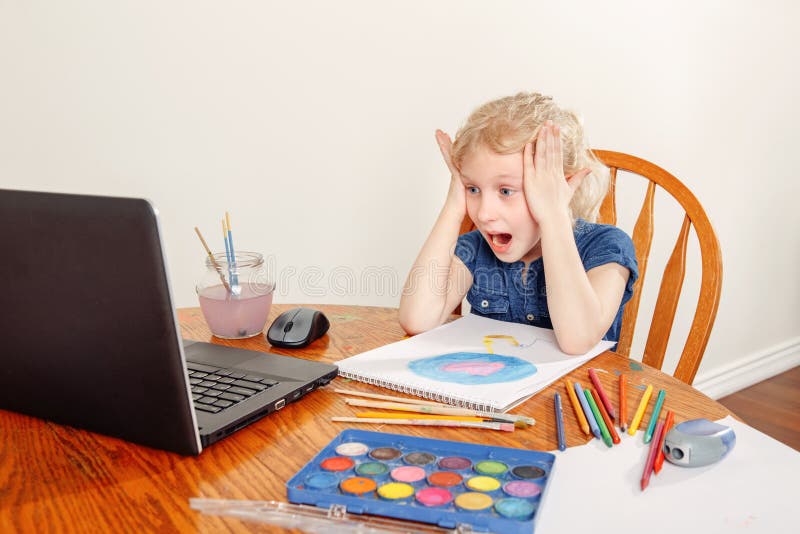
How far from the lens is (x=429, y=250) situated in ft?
4.00

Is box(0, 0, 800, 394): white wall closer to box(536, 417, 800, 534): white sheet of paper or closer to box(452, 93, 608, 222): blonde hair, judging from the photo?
box(452, 93, 608, 222): blonde hair

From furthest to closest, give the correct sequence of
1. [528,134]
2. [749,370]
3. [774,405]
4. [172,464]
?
[749,370], [774,405], [528,134], [172,464]

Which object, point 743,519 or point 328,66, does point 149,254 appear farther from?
point 328,66

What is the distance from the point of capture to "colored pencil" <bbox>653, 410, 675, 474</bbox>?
1.97 ft

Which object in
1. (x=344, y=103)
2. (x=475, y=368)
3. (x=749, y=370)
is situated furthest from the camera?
(x=749, y=370)

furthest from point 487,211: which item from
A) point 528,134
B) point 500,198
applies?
point 528,134

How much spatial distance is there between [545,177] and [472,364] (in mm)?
361

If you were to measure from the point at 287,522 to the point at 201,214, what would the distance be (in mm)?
1047

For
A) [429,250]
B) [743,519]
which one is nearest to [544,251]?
[429,250]

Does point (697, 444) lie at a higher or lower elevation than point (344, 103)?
lower

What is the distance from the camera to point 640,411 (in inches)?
28.2

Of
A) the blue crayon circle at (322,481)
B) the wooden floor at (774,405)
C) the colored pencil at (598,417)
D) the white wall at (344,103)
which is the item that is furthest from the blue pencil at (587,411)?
the wooden floor at (774,405)

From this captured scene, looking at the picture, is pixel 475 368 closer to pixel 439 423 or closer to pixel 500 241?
pixel 439 423

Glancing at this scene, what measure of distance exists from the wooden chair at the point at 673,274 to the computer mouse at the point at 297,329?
0.51m
